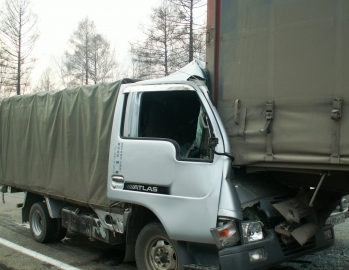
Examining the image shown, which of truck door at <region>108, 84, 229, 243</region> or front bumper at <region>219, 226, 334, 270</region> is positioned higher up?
truck door at <region>108, 84, 229, 243</region>

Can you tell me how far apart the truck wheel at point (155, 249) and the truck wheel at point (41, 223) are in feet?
9.69

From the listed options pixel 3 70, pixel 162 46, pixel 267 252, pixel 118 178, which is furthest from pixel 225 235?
pixel 3 70

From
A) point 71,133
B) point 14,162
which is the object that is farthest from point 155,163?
point 14,162

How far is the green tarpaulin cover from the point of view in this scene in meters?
5.59

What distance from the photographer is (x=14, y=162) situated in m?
7.77

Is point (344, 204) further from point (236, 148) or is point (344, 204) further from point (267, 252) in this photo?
point (236, 148)

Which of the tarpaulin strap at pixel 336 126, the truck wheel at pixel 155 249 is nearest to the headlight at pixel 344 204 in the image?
the tarpaulin strap at pixel 336 126

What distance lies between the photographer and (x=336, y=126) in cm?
348

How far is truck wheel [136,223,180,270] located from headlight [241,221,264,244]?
83 cm

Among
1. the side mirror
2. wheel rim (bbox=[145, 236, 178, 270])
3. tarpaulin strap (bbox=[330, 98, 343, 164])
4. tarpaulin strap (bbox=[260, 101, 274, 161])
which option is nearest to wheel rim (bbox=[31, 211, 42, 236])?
wheel rim (bbox=[145, 236, 178, 270])

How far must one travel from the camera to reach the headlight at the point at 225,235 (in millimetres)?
Answer: 3686

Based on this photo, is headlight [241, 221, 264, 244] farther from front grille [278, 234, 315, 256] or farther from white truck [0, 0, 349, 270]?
front grille [278, 234, 315, 256]

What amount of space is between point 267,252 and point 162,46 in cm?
1764

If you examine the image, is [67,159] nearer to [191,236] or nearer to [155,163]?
[155,163]
